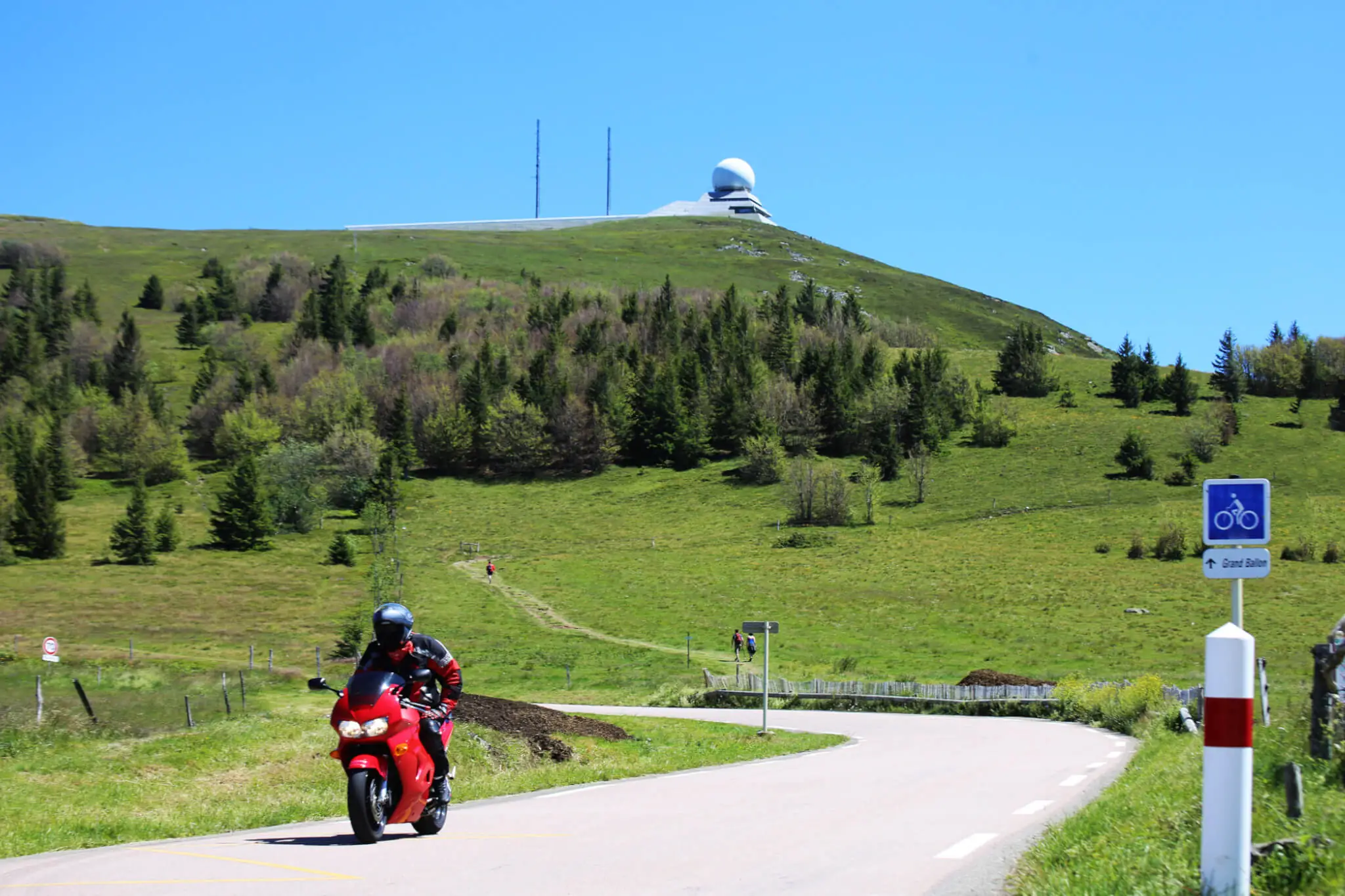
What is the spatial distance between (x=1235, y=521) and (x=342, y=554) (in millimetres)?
83052

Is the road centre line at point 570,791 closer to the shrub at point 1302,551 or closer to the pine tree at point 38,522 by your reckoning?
the shrub at point 1302,551

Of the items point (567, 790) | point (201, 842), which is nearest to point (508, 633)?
point (567, 790)

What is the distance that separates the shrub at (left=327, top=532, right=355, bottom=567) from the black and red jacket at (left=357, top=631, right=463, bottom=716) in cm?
7783

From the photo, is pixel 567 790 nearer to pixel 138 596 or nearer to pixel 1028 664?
pixel 1028 664

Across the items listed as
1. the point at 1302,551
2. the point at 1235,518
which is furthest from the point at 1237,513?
the point at 1302,551

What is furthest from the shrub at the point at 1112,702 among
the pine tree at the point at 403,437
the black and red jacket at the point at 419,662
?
the pine tree at the point at 403,437

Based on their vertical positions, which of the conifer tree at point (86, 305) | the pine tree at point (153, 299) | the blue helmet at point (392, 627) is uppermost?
the pine tree at point (153, 299)

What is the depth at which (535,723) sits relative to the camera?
2050 centimetres

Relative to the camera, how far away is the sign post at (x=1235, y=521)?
7.39 m

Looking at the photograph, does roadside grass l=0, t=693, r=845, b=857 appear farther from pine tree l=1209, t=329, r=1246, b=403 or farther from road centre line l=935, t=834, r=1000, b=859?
pine tree l=1209, t=329, r=1246, b=403

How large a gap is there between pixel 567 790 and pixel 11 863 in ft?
20.6

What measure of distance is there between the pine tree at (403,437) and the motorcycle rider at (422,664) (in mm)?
111534

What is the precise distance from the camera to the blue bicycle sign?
7.50 metres

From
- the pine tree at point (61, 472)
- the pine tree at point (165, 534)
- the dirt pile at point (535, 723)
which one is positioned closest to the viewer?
the dirt pile at point (535, 723)
